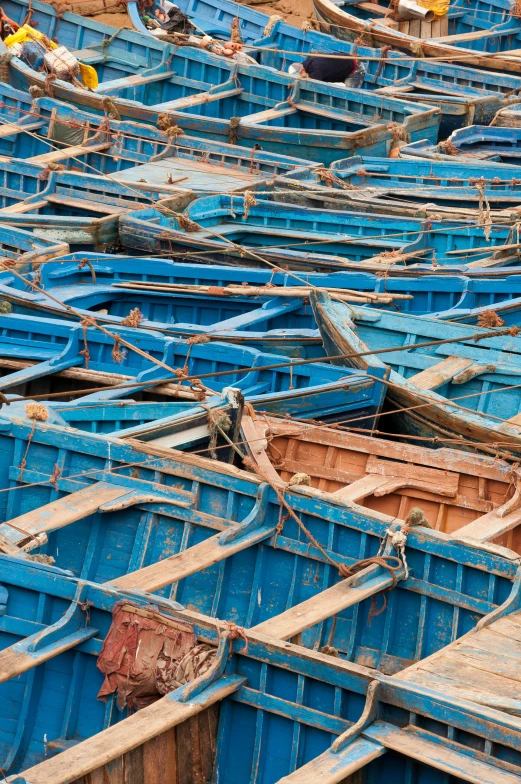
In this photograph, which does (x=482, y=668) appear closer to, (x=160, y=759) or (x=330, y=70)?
(x=160, y=759)

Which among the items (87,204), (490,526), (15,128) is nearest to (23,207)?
(87,204)

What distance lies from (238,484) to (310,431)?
1.46m

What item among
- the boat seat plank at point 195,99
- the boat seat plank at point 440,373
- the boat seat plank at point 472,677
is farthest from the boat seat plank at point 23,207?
the boat seat plank at point 472,677

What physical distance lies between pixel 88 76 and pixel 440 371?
37.6 feet

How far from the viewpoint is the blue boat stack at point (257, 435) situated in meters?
9.58

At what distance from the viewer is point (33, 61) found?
23.4 m

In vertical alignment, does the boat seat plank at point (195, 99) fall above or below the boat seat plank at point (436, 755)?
above

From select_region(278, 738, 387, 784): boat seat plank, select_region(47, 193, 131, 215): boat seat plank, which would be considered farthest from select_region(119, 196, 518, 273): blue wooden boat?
select_region(278, 738, 387, 784): boat seat plank

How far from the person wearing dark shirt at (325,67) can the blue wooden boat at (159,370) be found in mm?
10757

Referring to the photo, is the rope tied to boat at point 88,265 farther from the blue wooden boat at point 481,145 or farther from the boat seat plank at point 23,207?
the blue wooden boat at point 481,145

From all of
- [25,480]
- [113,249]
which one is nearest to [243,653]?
[25,480]

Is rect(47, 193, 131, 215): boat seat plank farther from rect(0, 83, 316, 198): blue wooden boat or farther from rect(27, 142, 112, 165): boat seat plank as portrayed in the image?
rect(27, 142, 112, 165): boat seat plank

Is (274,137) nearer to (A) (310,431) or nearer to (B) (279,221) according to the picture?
(B) (279,221)

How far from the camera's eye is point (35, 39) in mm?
23984
